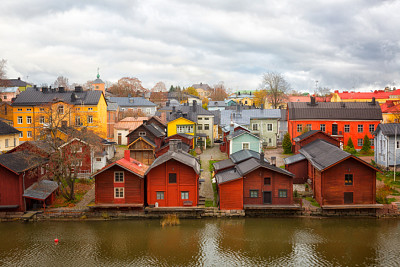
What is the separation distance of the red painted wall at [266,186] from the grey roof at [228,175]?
2.93 feet

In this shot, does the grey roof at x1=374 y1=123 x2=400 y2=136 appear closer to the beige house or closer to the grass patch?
the grass patch

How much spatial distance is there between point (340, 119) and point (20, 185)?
42634 mm

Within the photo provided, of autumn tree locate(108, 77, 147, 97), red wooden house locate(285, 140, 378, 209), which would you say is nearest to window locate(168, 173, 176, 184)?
red wooden house locate(285, 140, 378, 209)

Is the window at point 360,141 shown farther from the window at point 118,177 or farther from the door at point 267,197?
the window at point 118,177

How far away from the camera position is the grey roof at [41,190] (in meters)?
28.6

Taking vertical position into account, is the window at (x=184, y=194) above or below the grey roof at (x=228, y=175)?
below

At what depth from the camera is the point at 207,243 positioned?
78.0 feet

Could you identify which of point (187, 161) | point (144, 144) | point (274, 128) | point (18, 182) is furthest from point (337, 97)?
point (18, 182)

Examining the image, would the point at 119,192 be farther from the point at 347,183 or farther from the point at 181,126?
the point at 181,126

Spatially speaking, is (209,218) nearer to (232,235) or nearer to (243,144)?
(232,235)

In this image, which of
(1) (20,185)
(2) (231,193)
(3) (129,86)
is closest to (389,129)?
(2) (231,193)

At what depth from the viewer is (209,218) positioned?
2839cm

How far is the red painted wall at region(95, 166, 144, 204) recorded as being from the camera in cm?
2869

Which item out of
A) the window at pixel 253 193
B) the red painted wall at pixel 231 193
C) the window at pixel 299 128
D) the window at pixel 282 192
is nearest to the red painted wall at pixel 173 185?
the red painted wall at pixel 231 193
